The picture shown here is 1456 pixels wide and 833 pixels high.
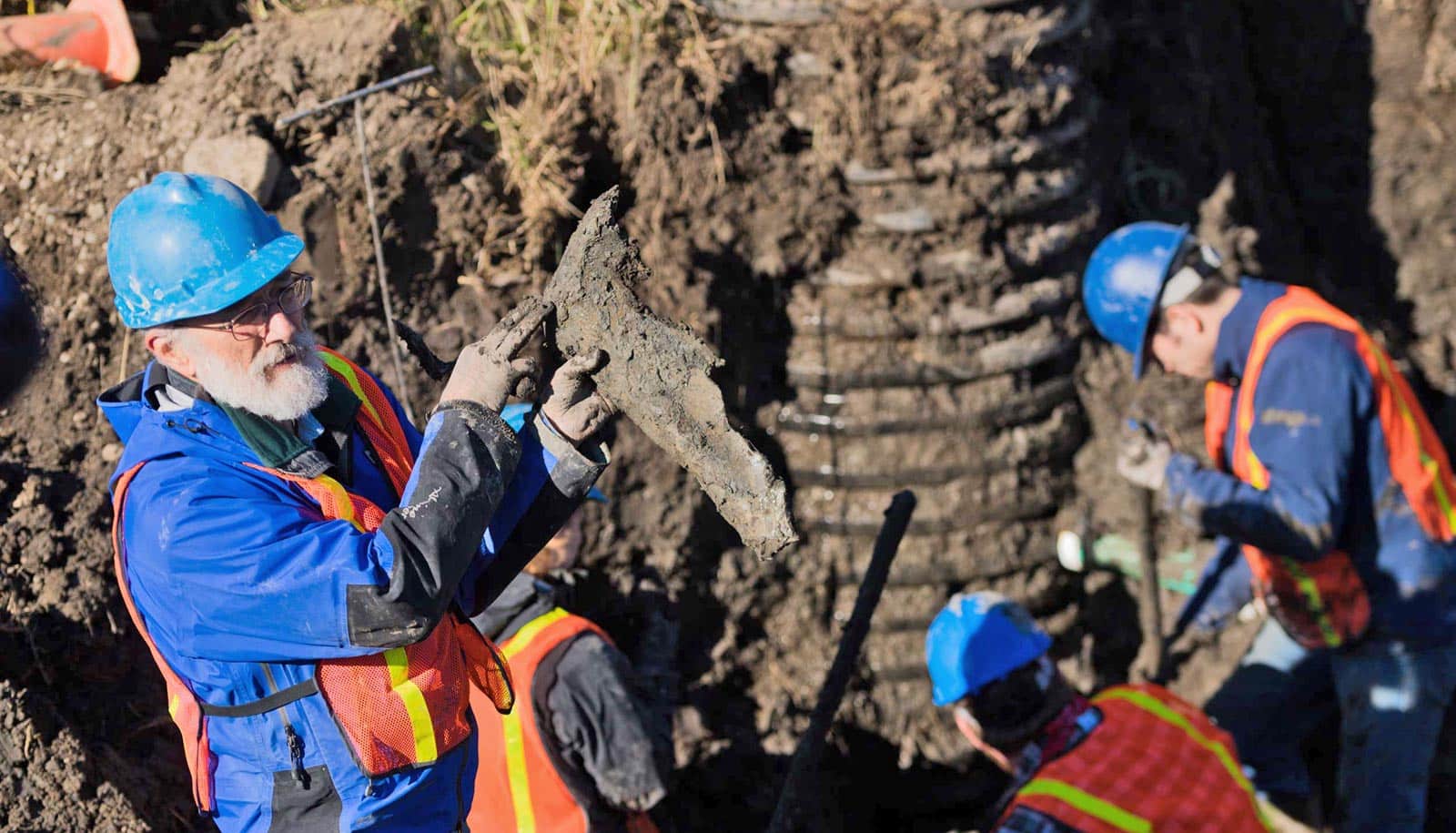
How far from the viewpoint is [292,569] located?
2199 mm

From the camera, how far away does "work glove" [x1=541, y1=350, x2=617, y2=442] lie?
248 cm

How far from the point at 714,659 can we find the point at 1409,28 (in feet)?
15.2

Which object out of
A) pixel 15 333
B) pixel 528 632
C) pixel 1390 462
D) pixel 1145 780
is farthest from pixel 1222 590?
pixel 15 333

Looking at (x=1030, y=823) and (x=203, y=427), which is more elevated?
(x=203, y=427)

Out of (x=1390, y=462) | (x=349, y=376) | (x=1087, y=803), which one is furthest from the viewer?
(x=1390, y=462)

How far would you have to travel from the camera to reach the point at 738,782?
436 cm

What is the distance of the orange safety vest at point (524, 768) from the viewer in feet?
10.2

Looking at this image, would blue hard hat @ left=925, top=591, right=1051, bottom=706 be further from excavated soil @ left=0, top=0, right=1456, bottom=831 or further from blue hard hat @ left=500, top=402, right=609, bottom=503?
blue hard hat @ left=500, top=402, right=609, bottom=503

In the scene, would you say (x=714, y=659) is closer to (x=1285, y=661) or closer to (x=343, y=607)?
(x=1285, y=661)

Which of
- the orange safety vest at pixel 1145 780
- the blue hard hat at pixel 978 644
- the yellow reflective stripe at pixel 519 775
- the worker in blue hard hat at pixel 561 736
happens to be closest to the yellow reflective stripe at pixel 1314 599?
the orange safety vest at pixel 1145 780

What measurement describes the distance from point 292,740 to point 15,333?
1017 mm

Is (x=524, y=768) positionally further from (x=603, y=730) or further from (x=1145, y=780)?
(x=1145, y=780)

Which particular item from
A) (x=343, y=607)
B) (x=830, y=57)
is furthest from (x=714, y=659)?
(x=343, y=607)

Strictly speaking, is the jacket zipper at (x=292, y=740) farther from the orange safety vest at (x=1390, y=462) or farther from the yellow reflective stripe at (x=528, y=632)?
the orange safety vest at (x=1390, y=462)
